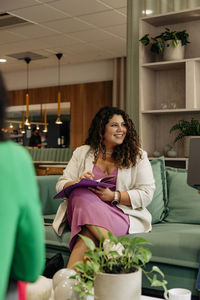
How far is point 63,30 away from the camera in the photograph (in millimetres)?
5898

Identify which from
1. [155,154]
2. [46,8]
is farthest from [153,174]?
[46,8]

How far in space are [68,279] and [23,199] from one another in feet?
3.02

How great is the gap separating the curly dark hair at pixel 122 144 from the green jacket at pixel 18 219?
196 centimetres

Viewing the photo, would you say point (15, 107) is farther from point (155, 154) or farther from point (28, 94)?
point (155, 154)

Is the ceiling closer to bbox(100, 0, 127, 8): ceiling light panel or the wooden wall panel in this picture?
bbox(100, 0, 127, 8): ceiling light panel

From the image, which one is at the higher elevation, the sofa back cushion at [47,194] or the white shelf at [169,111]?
the white shelf at [169,111]

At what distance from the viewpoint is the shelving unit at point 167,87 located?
3.67 metres

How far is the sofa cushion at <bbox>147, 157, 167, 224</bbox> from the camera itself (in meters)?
2.79

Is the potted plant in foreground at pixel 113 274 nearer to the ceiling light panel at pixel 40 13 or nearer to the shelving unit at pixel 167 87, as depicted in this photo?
the shelving unit at pixel 167 87

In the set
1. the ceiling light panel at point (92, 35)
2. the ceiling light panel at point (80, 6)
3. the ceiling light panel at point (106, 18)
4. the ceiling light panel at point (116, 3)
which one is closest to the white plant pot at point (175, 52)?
the ceiling light panel at point (116, 3)

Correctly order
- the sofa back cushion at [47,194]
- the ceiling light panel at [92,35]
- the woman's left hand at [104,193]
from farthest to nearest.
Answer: the ceiling light panel at [92,35] → the sofa back cushion at [47,194] → the woman's left hand at [104,193]

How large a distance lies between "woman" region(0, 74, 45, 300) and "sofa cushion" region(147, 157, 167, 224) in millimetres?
2129

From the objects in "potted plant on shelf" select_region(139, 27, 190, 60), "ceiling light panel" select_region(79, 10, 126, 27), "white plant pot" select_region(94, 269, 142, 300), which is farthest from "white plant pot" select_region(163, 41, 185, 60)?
"white plant pot" select_region(94, 269, 142, 300)

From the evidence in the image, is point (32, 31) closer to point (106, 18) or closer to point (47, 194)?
point (106, 18)
